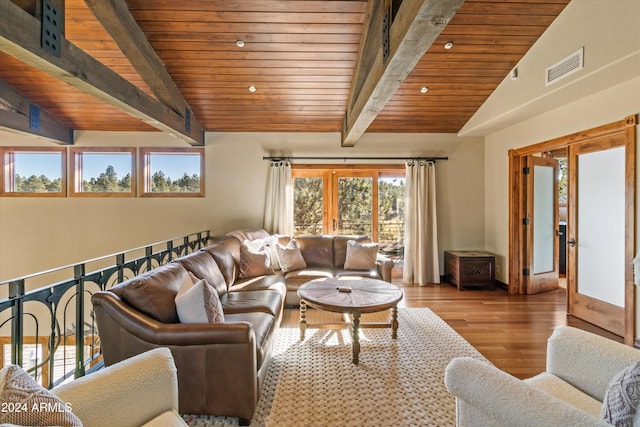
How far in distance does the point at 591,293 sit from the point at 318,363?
3.18m

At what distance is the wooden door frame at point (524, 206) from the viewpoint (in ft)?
8.84

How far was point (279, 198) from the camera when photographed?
473 cm

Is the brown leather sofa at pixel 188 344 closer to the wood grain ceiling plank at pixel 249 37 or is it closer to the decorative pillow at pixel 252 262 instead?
the decorative pillow at pixel 252 262

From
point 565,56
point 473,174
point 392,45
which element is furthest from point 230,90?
point 473,174

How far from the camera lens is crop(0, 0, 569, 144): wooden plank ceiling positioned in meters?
2.88

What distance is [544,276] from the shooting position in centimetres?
440

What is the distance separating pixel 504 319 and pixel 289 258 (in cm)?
266

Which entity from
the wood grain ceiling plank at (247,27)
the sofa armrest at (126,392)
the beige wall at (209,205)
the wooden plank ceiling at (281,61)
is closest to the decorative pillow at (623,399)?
the sofa armrest at (126,392)

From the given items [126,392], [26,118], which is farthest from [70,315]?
[126,392]

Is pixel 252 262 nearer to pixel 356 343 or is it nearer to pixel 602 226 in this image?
pixel 356 343

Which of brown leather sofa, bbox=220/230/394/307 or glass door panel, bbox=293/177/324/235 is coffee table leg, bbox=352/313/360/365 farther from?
glass door panel, bbox=293/177/324/235

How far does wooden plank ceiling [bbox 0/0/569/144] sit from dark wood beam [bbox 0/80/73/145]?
0.09 metres

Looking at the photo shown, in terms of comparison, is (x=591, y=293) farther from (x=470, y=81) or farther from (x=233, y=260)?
(x=233, y=260)

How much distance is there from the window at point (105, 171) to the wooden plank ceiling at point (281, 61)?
40cm
